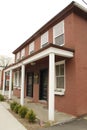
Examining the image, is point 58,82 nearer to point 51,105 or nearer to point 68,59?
point 68,59

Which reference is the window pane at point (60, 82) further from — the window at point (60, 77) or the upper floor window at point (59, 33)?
the upper floor window at point (59, 33)

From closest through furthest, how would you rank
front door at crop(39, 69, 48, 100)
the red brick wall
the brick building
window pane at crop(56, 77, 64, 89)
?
the brick building
the red brick wall
window pane at crop(56, 77, 64, 89)
front door at crop(39, 69, 48, 100)

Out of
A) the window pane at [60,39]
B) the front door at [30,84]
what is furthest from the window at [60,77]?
the front door at [30,84]

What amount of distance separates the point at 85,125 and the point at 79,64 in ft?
9.97

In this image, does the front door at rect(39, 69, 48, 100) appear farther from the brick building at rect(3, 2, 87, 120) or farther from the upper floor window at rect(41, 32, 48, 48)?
the brick building at rect(3, 2, 87, 120)

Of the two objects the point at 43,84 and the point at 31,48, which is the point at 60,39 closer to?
the point at 43,84

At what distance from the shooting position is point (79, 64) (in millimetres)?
9172

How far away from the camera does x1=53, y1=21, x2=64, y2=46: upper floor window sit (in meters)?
10.3

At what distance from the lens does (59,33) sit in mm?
10594

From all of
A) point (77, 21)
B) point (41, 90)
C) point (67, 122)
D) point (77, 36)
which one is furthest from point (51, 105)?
point (41, 90)

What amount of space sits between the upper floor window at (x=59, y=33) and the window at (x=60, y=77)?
1.17 m

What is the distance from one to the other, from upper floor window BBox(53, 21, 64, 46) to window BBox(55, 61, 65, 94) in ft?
3.83

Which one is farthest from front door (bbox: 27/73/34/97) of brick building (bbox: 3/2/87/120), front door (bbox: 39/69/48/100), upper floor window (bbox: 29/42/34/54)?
brick building (bbox: 3/2/87/120)

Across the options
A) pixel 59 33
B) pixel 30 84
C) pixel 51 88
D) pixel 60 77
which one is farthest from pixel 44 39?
pixel 51 88
